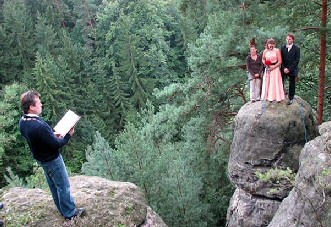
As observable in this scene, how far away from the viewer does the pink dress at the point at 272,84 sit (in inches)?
344

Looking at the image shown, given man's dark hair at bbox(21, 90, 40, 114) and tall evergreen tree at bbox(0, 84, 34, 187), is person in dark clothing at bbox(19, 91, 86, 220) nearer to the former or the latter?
man's dark hair at bbox(21, 90, 40, 114)

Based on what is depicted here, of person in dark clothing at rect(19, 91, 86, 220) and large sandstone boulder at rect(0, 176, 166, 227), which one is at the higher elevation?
person in dark clothing at rect(19, 91, 86, 220)

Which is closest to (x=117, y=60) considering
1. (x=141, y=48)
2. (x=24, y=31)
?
(x=141, y=48)

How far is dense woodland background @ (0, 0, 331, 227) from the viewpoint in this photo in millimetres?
12359

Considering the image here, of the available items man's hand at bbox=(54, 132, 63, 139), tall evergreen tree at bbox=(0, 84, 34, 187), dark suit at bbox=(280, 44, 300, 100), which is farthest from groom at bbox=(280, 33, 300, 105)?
tall evergreen tree at bbox=(0, 84, 34, 187)

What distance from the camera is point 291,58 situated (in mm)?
8547

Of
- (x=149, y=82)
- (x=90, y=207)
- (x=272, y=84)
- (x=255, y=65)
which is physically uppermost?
(x=255, y=65)

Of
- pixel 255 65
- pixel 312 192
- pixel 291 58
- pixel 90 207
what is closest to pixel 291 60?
pixel 291 58

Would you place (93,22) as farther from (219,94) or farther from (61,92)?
(219,94)

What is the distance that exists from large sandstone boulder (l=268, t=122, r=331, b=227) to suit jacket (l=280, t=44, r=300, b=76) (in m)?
2.64

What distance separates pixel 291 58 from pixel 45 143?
5.64 m

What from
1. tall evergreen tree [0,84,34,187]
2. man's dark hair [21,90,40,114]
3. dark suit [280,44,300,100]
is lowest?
tall evergreen tree [0,84,34,187]

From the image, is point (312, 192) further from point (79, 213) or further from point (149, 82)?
point (149, 82)

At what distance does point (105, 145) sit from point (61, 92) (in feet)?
64.3
